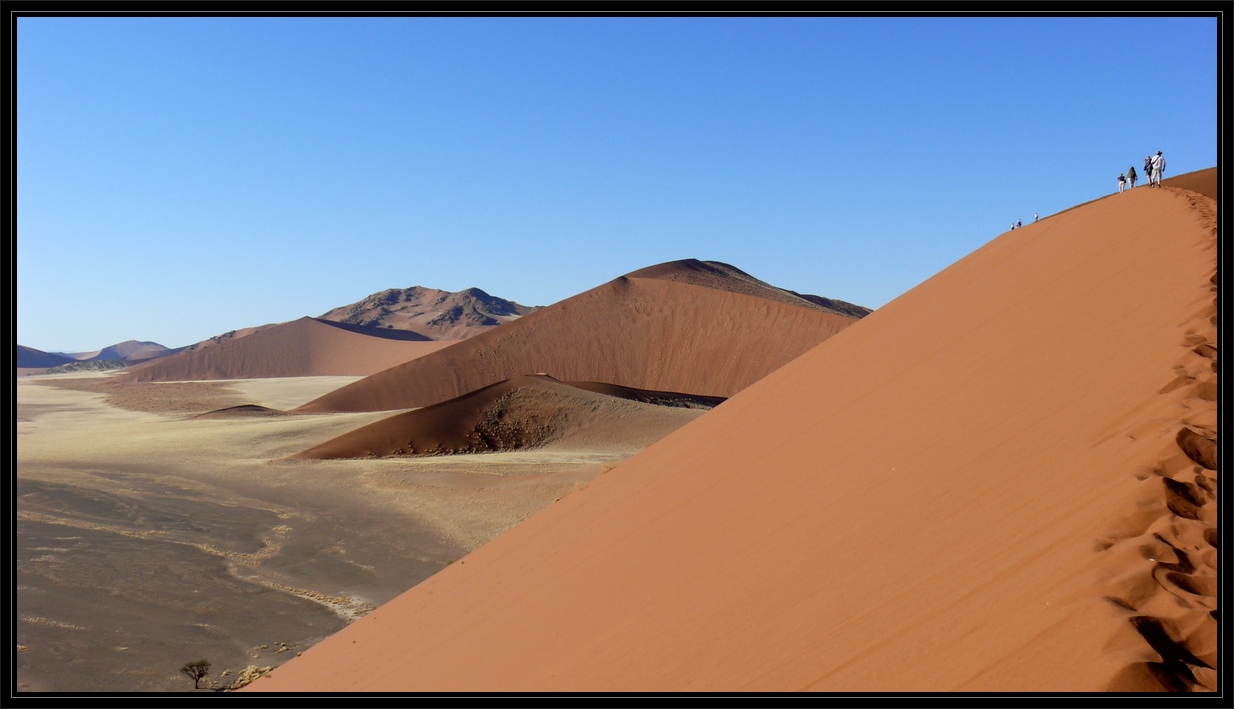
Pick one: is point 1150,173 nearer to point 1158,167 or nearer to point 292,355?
point 1158,167

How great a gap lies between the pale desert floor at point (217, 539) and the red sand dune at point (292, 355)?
263 ft

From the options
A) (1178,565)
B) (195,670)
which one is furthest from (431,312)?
(1178,565)

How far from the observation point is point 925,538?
5.12 metres

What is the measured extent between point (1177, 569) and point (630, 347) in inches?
2599

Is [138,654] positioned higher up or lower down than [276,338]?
lower down

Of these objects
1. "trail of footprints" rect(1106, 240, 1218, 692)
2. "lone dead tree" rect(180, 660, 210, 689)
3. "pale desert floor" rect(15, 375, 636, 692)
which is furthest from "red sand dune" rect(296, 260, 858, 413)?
"trail of footprints" rect(1106, 240, 1218, 692)

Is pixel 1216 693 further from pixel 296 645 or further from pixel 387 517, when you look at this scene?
pixel 387 517

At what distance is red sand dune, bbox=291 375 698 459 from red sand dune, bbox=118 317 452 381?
3000 inches

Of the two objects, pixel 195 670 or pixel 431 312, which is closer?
pixel 195 670

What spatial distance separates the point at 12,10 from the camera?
6230 millimetres

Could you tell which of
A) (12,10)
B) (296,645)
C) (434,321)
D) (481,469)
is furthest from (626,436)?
(434,321)

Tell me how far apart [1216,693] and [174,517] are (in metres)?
23.4

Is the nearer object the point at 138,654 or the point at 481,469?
the point at 138,654

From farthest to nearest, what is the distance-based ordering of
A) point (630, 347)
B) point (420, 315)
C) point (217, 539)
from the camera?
1. point (420, 315)
2. point (630, 347)
3. point (217, 539)
